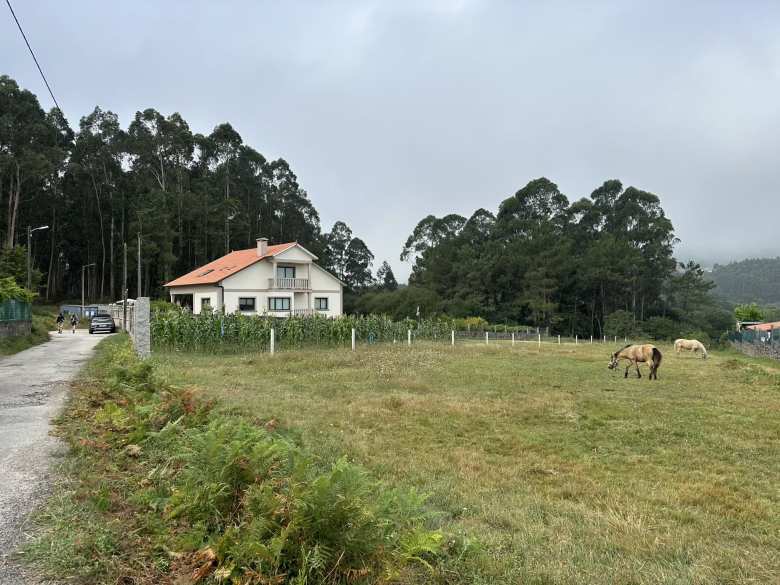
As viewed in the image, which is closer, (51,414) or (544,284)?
(51,414)

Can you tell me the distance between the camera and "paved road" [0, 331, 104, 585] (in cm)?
369

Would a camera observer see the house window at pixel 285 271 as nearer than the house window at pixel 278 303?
No

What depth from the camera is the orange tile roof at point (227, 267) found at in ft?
139

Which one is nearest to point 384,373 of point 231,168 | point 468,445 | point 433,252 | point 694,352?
point 468,445

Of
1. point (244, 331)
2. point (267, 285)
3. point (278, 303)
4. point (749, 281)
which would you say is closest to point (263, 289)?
point (267, 285)

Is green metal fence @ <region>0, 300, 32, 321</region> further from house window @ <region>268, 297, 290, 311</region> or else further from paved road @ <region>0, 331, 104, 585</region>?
house window @ <region>268, 297, 290, 311</region>

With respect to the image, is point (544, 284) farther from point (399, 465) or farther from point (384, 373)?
point (399, 465)

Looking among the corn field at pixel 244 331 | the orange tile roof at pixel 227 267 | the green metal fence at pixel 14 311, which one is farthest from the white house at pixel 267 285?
the green metal fence at pixel 14 311

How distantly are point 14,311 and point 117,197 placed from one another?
155 ft

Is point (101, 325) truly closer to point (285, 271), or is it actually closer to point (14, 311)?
point (14, 311)

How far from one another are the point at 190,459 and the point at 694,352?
33511 mm

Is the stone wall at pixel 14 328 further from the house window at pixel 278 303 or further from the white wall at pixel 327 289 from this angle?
the white wall at pixel 327 289

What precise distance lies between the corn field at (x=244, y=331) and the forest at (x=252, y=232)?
1269 inches

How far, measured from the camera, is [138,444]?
5.87m
